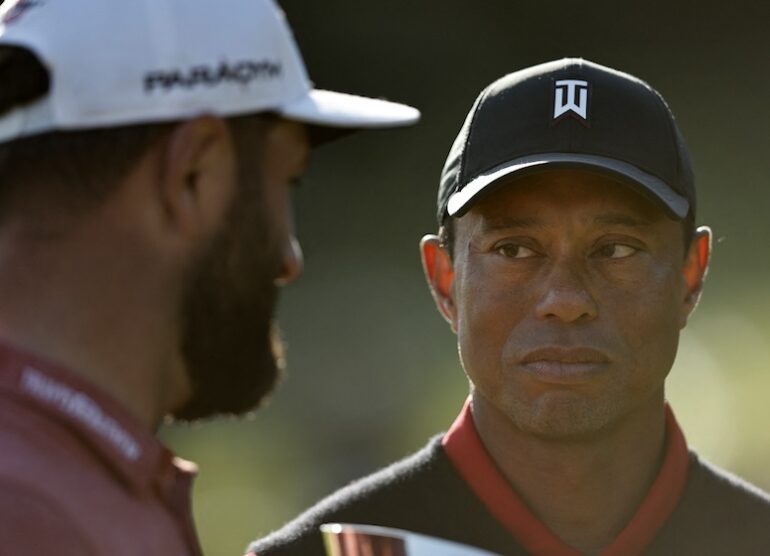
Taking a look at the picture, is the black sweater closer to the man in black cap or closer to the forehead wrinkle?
the man in black cap

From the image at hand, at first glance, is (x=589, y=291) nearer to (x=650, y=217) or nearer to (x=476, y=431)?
(x=650, y=217)

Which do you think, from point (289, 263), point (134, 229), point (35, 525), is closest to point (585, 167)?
point (289, 263)

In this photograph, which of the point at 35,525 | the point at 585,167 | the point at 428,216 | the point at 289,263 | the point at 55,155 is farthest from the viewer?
the point at 428,216

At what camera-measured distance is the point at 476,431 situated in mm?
2447

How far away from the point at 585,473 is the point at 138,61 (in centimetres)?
118

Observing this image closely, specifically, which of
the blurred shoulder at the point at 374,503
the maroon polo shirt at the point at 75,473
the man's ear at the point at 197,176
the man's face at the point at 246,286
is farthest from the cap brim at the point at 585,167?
the maroon polo shirt at the point at 75,473

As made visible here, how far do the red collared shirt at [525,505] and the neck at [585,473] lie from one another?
28 mm

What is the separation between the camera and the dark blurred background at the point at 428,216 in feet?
26.3

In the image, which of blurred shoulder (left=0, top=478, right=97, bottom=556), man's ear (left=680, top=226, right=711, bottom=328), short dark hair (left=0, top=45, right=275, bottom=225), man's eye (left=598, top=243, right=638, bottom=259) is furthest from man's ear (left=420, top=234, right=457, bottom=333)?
blurred shoulder (left=0, top=478, right=97, bottom=556)

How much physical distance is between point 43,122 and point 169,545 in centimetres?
46

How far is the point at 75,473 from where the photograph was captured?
1353 millimetres

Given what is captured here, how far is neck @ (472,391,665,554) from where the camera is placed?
2.38 metres

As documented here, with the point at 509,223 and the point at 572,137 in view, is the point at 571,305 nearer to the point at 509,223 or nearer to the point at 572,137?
the point at 509,223

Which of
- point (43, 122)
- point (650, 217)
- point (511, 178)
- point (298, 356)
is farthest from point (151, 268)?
point (298, 356)
